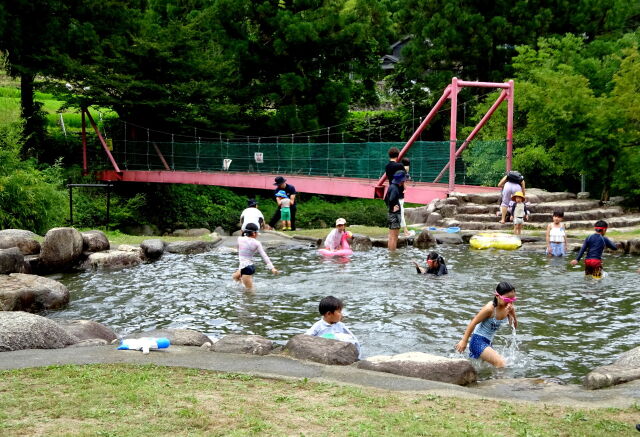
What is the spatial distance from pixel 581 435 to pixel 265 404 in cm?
241

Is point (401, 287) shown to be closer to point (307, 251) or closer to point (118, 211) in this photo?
point (307, 251)

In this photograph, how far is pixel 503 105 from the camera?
26812mm

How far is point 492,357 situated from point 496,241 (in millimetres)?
8961

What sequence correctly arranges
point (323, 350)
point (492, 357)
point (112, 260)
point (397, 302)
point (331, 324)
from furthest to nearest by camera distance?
1. point (112, 260)
2. point (397, 302)
3. point (331, 324)
4. point (492, 357)
5. point (323, 350)

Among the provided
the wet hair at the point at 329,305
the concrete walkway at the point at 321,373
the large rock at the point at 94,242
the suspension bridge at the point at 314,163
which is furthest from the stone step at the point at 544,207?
the concrete walkway at the point at 321,373

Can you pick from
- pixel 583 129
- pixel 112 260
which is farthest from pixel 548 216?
pixel 112 260

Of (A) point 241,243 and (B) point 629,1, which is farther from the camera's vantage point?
(B) point 629,1

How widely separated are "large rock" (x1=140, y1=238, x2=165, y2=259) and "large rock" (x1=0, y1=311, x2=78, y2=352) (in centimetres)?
824

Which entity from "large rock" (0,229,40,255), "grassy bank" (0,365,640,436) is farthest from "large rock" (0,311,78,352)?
"large rock" (0,229,40,255)

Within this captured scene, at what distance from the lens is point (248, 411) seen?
554 cm

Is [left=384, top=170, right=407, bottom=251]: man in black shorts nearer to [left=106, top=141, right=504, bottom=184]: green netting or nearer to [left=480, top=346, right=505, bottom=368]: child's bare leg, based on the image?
[left=106, top=141, right=504, bottom=184]: green netting

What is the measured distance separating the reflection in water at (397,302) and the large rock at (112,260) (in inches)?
16.0

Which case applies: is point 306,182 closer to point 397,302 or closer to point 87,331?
point 397,302

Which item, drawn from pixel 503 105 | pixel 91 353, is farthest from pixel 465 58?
pixel 91 353
